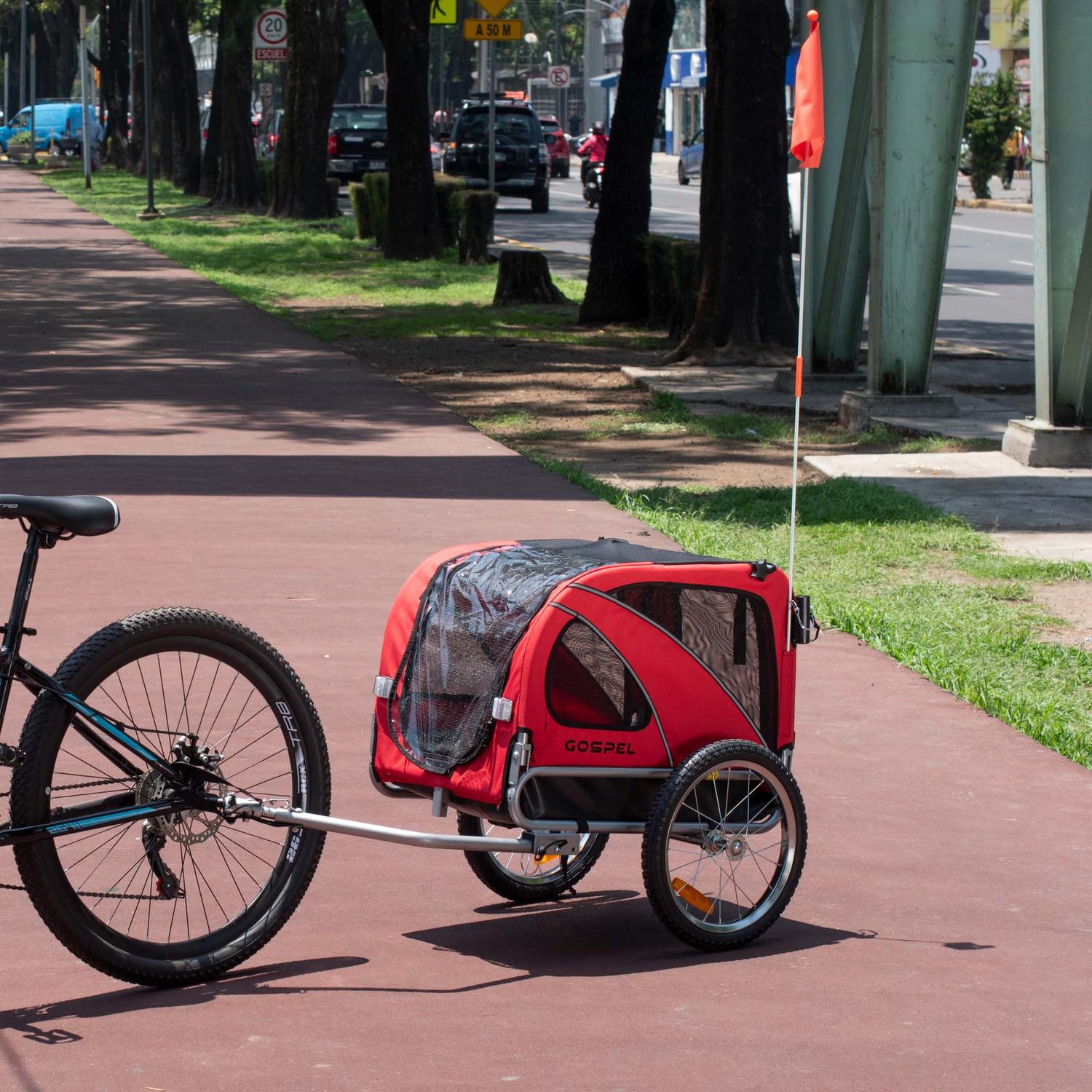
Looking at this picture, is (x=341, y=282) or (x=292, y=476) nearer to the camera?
(x=292, y=476)

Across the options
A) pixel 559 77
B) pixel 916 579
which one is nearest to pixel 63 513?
pixel 916 579

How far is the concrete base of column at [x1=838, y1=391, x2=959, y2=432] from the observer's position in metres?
13.4

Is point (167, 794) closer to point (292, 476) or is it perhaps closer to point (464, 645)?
point (464, 645)

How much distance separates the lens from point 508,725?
4281 millimetres

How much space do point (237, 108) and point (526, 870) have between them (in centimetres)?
3771

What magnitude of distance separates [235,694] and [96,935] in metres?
0.61

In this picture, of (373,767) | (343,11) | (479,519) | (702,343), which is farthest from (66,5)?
(373,767)

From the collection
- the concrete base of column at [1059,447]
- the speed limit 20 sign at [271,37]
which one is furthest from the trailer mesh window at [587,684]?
the speed limit 20 sign at [271,37]

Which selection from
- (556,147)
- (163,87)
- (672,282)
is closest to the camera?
(672,282)

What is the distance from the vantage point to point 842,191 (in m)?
14.6

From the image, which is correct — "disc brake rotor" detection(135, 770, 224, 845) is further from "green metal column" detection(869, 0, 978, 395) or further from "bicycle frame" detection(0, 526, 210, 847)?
"green metal column" detection(869, 0, 978, 395)

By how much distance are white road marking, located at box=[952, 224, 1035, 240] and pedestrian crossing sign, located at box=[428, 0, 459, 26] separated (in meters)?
9.85

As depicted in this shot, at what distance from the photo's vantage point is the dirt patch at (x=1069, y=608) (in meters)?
7.62

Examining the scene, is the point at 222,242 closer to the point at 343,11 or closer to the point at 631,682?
the point at 343,11
